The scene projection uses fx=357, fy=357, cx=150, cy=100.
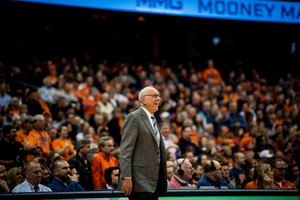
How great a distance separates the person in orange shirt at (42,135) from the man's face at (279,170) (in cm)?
377

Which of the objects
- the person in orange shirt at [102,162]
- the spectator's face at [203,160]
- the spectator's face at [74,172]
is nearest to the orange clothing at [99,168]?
the person in orange shirt at [102,162]

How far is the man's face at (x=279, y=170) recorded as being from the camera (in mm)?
5215

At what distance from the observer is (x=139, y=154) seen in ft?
9.62

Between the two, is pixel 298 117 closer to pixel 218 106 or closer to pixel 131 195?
pixel 218 106

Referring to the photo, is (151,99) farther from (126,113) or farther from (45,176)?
(126,113)

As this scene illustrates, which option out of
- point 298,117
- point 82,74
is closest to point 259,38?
point 298,117

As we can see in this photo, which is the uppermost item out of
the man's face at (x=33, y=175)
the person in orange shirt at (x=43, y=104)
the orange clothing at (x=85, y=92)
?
the orange clothing at (x=85, y=92)

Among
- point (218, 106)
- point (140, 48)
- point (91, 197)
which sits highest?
point (140, 48)

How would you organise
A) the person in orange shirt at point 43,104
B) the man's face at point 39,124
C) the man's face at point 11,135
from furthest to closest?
the person in orange shirt at point 43,104, the man's face at point 39,124, the man's face at point 11,135

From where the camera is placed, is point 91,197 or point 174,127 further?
Answer: point 174,127

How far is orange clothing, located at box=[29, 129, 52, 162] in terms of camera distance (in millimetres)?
6225

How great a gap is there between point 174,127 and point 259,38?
870 centimetres

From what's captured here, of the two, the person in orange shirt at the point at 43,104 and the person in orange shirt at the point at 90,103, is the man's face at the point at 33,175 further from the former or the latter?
the person in orange shirt at the point at 90,103

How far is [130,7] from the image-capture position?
9.08 metres
